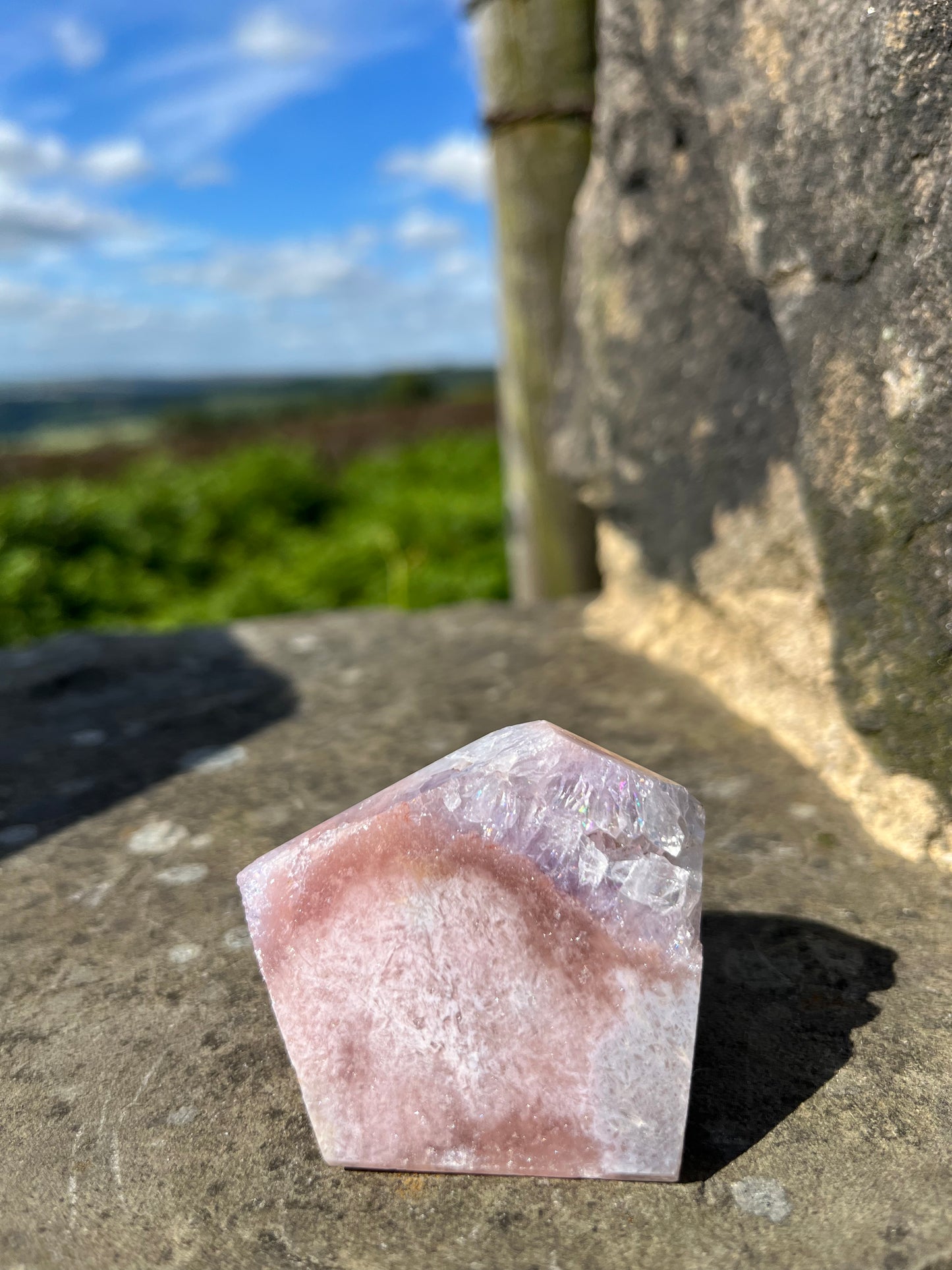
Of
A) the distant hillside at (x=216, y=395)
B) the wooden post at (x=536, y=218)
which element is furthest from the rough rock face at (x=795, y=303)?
the distant hillside at (x=216, y=395)

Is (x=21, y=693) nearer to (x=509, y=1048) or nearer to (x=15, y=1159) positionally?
(x=15, y=1159)

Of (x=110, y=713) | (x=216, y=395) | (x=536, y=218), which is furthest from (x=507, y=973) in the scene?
(x=216, y=395)

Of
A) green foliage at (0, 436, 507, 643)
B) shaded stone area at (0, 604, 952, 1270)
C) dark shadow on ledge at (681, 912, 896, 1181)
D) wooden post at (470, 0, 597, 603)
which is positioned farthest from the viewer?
green foliage at (0, 436, 507, 643)

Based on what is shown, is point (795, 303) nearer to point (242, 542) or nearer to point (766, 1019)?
point (766, 1019)

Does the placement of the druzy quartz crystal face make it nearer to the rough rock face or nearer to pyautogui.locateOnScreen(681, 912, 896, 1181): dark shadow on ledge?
pyautogui.locateOnScreen(681, 912, 896, 1181): dark shadow on ledge

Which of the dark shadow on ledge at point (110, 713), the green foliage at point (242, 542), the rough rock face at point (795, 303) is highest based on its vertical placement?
the rough rock face at point (795, 303)

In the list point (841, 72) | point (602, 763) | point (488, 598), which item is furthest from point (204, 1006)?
point (488, 598)

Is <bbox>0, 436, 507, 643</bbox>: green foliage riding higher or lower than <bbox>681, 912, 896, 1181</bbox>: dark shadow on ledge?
lower

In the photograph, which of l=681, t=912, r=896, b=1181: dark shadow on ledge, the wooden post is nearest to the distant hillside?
the wooden post

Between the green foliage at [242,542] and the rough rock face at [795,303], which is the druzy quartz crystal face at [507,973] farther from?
the green foliage at [242,542]
